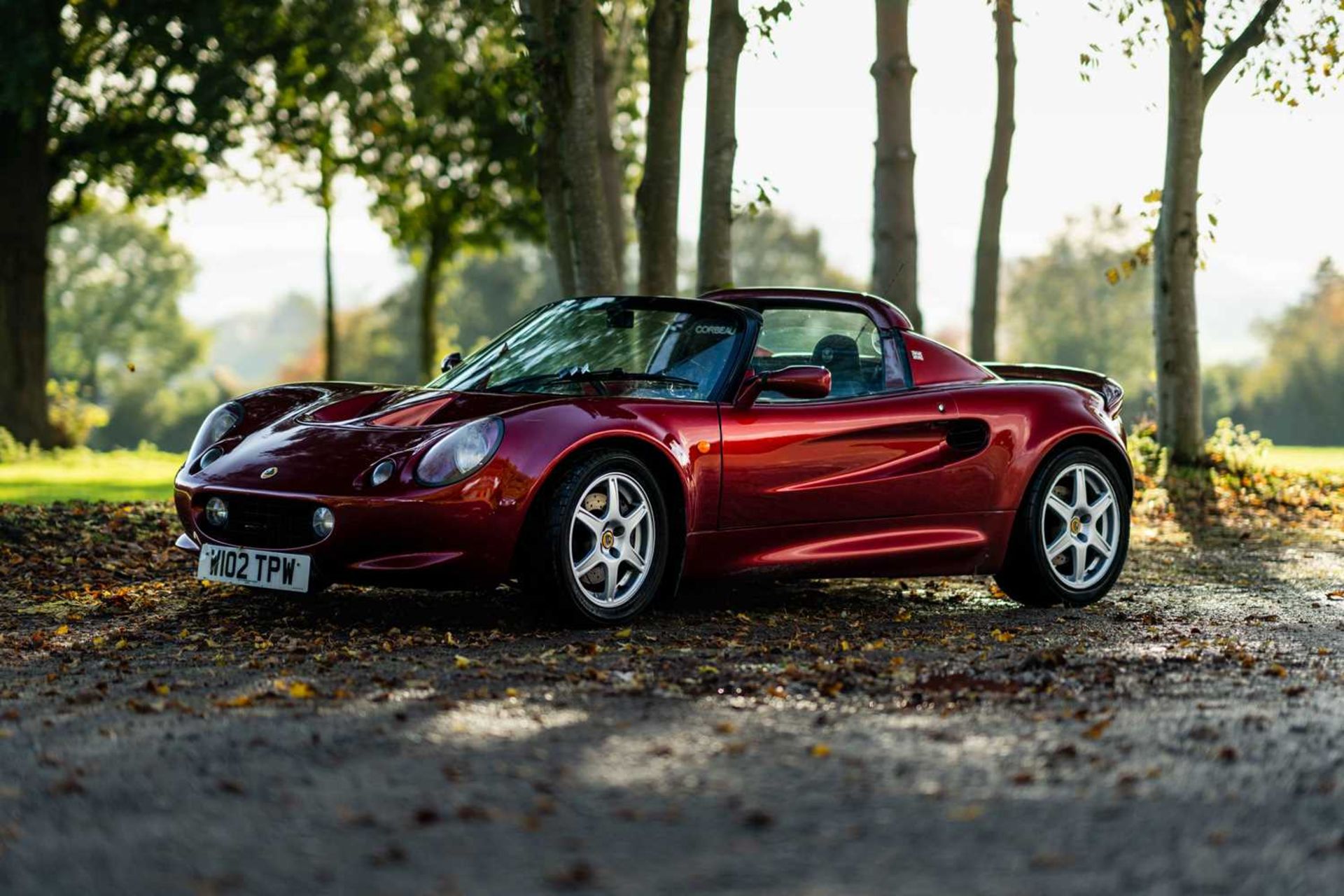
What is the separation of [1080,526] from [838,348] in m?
1.60

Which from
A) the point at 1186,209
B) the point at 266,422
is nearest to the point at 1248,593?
the point at 266,422

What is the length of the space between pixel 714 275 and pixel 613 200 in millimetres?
5696

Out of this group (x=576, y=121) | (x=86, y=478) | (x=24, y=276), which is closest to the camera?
(x=576, y=121)

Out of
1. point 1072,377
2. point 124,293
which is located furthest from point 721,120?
point 124,293

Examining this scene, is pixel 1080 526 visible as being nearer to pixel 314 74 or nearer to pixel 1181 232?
pixel 1181 232

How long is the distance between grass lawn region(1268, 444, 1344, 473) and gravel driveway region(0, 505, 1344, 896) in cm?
1325

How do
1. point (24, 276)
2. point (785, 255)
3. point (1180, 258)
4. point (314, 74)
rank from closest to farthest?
point (1180, 258) < point (24, 276) < point (314, 74) < point (785, 255)

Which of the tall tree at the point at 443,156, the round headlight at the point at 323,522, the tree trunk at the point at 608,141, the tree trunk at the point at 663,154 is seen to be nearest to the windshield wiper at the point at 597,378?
the round headlight at the point at 323,522

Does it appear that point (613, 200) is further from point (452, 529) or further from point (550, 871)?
point (550, 871)

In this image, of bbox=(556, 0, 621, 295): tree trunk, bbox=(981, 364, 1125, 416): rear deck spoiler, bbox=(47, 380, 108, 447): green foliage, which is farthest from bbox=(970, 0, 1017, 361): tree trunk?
bbox=(47, 380, 108, 447): green foliage

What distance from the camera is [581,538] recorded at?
264 inches

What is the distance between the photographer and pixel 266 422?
7703 millimetres

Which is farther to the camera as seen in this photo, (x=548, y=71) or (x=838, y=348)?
Answer: (x=548, y=71)

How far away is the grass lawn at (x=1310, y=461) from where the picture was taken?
20156 millimetres
